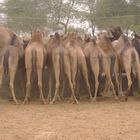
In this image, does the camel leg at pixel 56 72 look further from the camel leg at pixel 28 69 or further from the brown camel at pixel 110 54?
the brown camel at pixel 110 54

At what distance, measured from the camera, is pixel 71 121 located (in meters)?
8.23

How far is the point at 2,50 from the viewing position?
11.0 metres

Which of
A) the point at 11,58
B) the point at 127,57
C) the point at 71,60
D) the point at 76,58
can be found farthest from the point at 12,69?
the point at 127,57

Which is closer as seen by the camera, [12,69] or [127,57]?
[12,69]

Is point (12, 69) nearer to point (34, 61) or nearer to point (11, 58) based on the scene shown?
point (11, 58)

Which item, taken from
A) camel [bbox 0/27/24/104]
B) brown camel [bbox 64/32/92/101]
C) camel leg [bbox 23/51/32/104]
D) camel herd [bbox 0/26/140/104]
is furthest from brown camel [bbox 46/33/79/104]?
camel [bbox 0/27/24/104]

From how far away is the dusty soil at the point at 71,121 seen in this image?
711 centimetres

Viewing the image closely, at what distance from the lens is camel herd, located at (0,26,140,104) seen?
10711 mm

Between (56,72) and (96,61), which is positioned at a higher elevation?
(96,61)

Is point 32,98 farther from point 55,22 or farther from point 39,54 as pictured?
point 55,22

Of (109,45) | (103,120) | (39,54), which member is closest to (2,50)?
(39,54)

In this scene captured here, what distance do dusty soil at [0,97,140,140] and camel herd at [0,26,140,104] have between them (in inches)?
21.9

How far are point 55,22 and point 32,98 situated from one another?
60.0 ft

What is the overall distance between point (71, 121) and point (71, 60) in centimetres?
282
